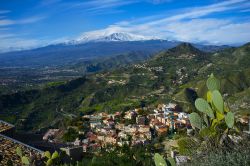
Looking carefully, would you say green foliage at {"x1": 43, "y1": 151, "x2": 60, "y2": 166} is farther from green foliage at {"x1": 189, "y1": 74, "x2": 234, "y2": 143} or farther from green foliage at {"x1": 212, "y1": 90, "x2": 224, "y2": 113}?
green foliage at {"x1": 212, "y1": 90, "x2": 224, "y2": 113}

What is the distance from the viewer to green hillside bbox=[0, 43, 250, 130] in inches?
2511

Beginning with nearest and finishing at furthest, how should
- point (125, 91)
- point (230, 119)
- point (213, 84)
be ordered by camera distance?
1. point (230, 119)
2. point (213, 84)
3. point (125, 91)

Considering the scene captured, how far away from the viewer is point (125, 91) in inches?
3169

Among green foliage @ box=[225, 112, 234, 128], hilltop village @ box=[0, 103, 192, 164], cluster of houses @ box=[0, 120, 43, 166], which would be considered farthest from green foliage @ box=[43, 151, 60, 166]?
hilltop village @ box=[0, 103, 192, 164]

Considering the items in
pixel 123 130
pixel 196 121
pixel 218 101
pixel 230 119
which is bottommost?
pixel 123 130

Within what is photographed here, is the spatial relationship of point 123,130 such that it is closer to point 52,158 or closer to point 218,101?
point 52,158

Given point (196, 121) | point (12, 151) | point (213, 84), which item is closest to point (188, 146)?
point (196, 121)

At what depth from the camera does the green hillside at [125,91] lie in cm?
6378

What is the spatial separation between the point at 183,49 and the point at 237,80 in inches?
2713

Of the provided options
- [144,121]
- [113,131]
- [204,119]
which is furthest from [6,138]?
[144,121]

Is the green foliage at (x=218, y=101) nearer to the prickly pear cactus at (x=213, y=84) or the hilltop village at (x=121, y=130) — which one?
the prickly pear cactus at (x=213, y=84)

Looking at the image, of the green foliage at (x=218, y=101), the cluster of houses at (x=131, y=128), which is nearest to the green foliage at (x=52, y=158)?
the green foliage at (x=218, y=101)

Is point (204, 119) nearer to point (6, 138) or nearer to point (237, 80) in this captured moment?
point (6, 138)

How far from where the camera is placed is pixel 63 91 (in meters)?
90.9
